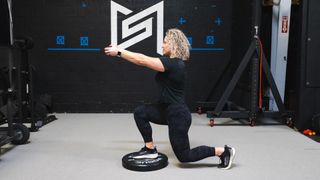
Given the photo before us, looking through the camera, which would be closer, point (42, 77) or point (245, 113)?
point (245, 113)

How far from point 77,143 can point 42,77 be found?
2524 mm

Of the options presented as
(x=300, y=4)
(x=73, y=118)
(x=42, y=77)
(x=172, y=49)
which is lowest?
(x=73, y=118)

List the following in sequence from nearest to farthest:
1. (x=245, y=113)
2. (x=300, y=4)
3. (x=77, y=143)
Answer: (x=77, y=143)
(x=300, y=4)
(x=245, y=113)

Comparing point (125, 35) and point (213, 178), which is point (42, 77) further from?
point (213, 178)

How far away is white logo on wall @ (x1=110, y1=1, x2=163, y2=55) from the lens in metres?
5.98

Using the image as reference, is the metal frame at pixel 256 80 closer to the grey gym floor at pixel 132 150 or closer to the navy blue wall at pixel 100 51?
the grey gym floor at pixel 132 150

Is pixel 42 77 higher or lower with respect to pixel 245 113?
higher

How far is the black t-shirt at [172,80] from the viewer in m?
2.95

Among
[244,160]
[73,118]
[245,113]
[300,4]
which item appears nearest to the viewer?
[244,160]

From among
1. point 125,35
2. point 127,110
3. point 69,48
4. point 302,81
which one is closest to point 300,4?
point 302,81

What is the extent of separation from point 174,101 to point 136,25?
3.26m

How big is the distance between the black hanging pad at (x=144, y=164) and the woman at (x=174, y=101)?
0.65 ft

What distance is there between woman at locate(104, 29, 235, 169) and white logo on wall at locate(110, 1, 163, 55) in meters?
2.99

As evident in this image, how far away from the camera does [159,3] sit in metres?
6.00
